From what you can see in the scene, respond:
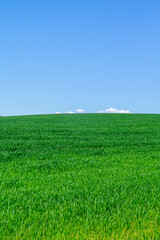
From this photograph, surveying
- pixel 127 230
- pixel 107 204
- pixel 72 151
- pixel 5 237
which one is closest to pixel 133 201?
pixel 107 204

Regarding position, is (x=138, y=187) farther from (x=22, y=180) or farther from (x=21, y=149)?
(x=21, y=149)

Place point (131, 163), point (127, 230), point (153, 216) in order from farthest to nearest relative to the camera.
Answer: point (131, 163), point (153, 216), point (127, 230)

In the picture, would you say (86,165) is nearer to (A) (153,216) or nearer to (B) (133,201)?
(B) (133,201)

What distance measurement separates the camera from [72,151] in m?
6.29

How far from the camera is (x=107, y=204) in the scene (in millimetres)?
2979

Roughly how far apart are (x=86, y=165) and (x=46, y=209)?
211 cm

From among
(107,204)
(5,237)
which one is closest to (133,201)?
(107,204)

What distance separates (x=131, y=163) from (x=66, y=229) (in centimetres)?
304

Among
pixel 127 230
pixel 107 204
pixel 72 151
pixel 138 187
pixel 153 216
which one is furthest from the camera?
pixel 72 151

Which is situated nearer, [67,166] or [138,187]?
[138,187]

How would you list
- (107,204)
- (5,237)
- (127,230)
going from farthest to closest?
(107,204)
(127,230)
(5,237)

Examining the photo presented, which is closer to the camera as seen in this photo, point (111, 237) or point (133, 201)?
point (111, 237)

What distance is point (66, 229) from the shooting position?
2396 mm

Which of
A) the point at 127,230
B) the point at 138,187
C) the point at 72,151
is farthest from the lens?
the point at 72,151
